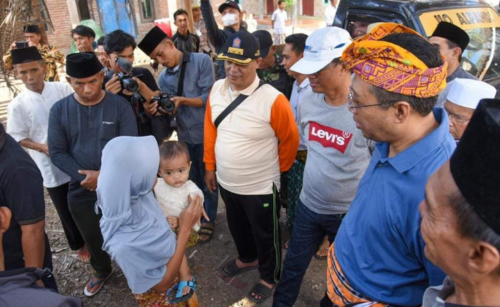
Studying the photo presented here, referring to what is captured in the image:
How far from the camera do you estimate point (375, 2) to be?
403 centimetres

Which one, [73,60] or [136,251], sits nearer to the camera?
[136,251]

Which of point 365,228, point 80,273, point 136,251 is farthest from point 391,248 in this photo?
point 80,273

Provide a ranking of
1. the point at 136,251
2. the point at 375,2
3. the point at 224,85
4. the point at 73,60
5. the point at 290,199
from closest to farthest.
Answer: the point at 136,251
the point at 73,60
the point at 224,85
the point at 290,199
the point at 375,2

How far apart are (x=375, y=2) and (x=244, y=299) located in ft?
11.8

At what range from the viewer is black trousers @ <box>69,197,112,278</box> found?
2.73 metres

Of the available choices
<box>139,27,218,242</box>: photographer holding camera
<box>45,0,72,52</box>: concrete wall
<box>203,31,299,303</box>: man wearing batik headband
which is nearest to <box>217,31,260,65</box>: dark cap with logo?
<box>203,31,299,303</box>: man wearing batik headband

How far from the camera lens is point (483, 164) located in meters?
0.79

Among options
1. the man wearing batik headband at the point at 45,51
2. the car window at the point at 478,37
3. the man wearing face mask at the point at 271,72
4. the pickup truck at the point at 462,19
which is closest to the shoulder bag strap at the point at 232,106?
the man wearing face mask at the point at 271,72

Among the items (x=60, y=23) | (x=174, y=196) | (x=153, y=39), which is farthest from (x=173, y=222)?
(x=60, y=23)

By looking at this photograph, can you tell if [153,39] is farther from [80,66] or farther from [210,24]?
[210,24]

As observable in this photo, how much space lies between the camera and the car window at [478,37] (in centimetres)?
375

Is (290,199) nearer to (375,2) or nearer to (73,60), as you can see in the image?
(73,60)

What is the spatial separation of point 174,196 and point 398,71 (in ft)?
5.27

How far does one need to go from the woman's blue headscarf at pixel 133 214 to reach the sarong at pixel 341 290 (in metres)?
0.88
